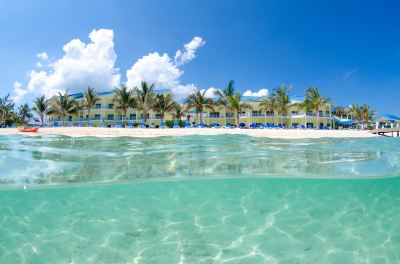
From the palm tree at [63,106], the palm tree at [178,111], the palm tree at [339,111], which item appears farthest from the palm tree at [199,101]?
the palm tree at [339,111]

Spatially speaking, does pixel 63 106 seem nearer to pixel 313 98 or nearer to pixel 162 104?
pixel 162 104

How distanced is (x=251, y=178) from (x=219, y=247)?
4.32m

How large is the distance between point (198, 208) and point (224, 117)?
52.2 metres

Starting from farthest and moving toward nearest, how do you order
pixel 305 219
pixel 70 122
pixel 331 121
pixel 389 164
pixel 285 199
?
pixel 70 122 → pixel 331 121 → pixel 389 164 → pixel 285 199 → pixel 305 219

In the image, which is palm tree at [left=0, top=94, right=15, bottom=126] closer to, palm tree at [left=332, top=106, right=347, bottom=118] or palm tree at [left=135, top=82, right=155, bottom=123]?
palm tree at [left=135, top=82, right=155, bottom=123]

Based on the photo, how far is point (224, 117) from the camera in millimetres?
59688

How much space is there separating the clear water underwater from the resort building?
43.3 m

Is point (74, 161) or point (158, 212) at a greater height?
point (74, 161)

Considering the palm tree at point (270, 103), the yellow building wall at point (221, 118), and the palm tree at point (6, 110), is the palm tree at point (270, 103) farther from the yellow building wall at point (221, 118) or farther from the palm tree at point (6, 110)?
Result: the palm tree at point (6, 110)

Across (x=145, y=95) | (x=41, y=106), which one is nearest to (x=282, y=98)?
(x=145, y=95)

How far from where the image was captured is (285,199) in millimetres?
8391

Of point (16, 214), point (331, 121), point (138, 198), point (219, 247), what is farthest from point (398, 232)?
point (331, 121)

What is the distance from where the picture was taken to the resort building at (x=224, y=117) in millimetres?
55969

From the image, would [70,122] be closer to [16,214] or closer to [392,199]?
[16,214]
